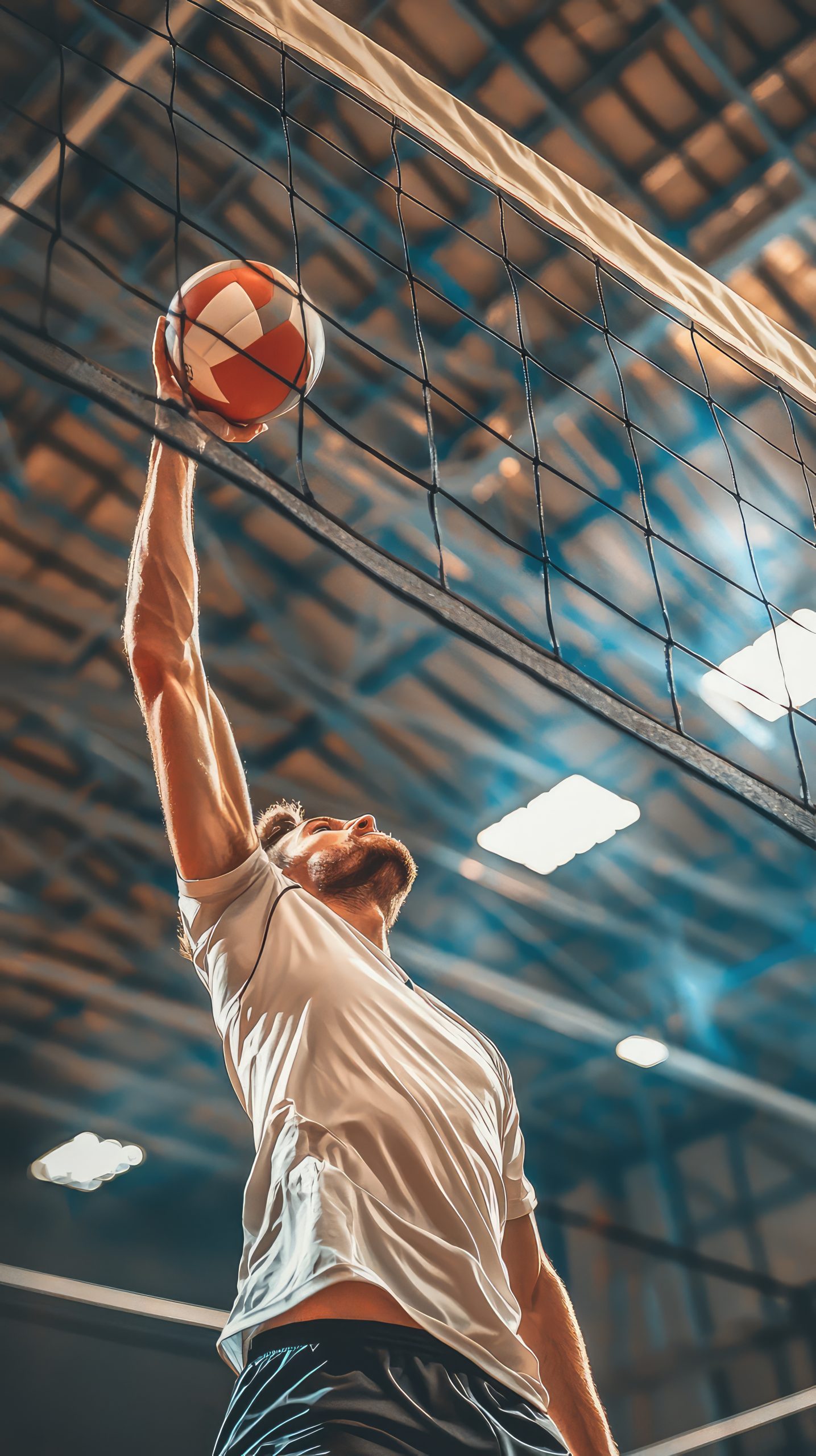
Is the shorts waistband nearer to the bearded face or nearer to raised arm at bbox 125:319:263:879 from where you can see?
raised arm at bbox 125:319:263:879

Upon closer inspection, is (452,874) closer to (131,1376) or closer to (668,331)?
(668,331)

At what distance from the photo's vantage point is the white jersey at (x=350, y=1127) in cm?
180

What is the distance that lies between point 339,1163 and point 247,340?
206 cm

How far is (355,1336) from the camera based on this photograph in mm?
1699

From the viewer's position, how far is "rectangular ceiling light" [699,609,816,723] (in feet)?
21.3

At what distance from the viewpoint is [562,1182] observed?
997 cm

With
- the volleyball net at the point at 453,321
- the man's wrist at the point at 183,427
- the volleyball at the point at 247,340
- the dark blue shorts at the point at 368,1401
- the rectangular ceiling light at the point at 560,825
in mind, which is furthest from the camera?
the rectangular ceiling light at the point at 560,825

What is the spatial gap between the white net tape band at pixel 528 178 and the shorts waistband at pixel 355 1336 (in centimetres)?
338

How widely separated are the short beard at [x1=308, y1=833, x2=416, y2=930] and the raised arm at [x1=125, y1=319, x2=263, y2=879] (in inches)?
23.0

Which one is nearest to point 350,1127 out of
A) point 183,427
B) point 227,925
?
point 227,925

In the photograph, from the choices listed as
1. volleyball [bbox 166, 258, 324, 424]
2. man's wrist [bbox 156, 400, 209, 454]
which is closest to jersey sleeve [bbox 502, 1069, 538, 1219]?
man's wrist [bbox 156, 400, 209, 454]

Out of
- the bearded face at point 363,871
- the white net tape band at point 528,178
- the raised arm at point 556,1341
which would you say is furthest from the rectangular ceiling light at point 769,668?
the raised arm at point 556,1341

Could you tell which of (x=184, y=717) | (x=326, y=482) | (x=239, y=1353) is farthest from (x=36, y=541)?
(x=239, y=1353)

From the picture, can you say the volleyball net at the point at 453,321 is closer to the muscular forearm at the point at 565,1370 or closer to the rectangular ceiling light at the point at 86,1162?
the muscular forearm at the point at 565,1370
